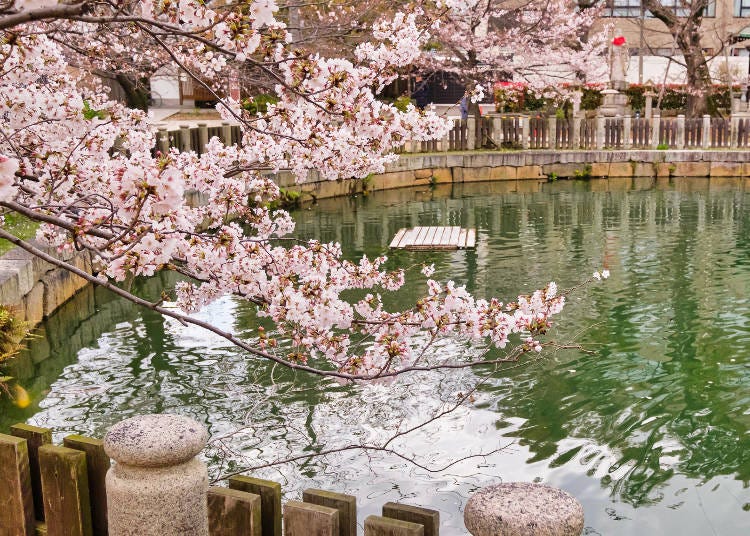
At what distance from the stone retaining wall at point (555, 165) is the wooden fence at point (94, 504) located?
2023cm

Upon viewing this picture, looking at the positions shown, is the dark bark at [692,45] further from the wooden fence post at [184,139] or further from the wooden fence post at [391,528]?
the wooden fence post at [391,528]

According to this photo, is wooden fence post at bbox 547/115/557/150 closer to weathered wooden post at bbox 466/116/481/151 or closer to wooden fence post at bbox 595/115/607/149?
wooden fence post at bbox 595/115/607/149

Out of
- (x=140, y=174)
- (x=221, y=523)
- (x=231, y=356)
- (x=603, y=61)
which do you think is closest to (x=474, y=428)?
(x=231, y=356)

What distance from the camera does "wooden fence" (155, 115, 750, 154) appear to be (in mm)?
25609

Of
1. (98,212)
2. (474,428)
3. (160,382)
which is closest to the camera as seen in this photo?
(98,212)

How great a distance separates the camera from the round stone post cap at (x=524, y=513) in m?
2.58

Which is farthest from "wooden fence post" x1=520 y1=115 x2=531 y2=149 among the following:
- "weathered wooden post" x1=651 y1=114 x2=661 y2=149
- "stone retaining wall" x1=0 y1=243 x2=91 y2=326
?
"stone retaining wall" x1=0 y1=243 x2=91 y2=326

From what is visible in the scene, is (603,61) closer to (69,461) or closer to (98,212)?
(98,212)

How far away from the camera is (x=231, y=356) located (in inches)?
364

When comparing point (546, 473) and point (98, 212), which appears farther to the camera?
point (546, 473)

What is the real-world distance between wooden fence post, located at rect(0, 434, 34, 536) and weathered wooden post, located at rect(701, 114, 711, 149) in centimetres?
2458

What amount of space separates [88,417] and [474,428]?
334 cm

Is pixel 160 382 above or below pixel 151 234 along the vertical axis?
below

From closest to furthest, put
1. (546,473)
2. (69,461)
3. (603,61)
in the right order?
(69,461)
(546,473)
(603,61)
